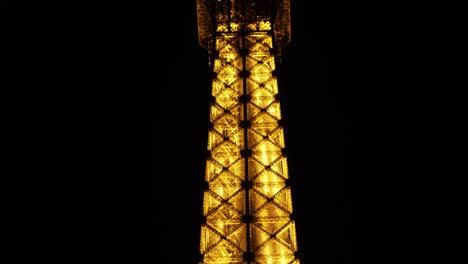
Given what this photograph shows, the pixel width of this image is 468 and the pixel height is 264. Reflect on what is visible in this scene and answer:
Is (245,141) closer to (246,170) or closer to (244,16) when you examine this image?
(246,170)

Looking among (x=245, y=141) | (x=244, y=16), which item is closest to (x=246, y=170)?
(x=245, y=141)

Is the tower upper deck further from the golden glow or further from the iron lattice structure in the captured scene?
the golden glow

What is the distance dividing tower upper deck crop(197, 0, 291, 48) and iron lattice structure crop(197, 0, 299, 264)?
27mm

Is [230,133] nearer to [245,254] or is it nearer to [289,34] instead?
[245,254]

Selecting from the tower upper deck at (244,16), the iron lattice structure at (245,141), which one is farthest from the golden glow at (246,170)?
the tower upper deck at (244,16)

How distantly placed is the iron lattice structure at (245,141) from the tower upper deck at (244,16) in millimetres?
27

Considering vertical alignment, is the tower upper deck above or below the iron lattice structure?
above

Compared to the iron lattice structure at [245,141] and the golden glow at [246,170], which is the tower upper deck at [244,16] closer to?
the iron lattice structure at [245,141]

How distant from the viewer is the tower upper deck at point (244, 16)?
15406mm

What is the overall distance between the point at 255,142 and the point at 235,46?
11.8ft

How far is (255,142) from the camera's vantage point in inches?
471

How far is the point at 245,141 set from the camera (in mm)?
11891

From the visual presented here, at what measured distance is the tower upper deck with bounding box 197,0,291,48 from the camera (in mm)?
15406

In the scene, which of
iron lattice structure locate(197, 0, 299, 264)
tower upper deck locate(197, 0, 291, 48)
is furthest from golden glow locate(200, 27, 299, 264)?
tower upper deck locate(197, 0, 291, 48)
